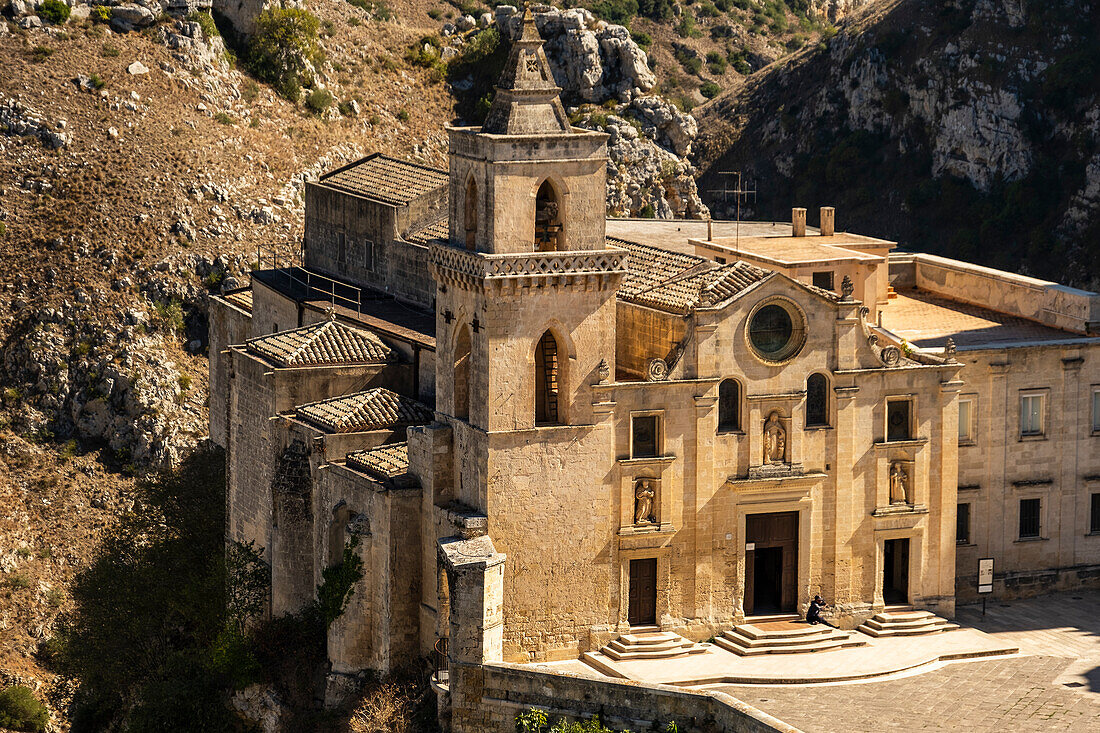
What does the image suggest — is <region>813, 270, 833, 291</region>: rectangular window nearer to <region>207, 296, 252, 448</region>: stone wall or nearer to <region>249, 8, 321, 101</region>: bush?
<region>207, 296, 252, 448</region>: stone wall

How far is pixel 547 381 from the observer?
5369cm

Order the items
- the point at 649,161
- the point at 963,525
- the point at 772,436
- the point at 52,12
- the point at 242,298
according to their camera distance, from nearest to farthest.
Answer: the point at 772,436 → the point at 963,525 → the point at 242,298 → the point at 52,12 → the point at 649,161

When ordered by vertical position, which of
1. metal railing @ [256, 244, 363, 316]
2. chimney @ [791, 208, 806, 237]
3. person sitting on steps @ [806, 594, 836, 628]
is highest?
chimney @ [791, 208, 806, 237]

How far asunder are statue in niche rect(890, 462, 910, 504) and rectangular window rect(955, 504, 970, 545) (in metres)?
3.58

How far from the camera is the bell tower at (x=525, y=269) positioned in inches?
2045

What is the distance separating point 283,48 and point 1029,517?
2562 inches

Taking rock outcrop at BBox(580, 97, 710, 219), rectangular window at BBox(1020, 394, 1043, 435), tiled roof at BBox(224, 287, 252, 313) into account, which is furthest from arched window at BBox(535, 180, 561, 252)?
rock outcrop at BBox(580, 97, 710, 219)

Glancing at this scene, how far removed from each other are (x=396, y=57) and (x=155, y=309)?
3218 centimetres

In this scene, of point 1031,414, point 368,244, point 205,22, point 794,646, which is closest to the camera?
point 794,646

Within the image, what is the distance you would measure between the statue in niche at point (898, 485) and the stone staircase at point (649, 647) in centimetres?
654

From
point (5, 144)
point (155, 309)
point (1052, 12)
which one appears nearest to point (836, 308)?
point (155, 309)

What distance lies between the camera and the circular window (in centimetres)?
5400

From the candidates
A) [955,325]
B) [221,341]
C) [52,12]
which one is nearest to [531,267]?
[955,325]

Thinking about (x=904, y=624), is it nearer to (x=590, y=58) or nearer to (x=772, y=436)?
(x=772, y=436)
